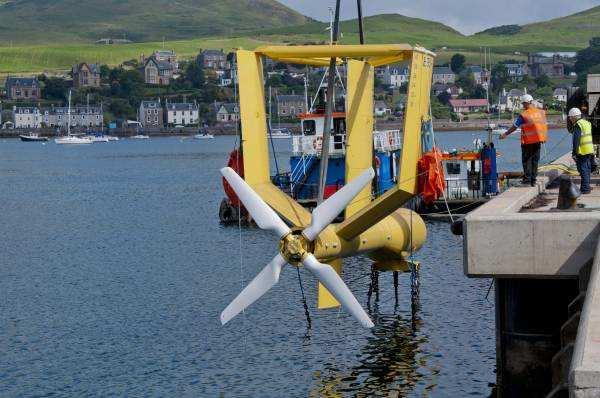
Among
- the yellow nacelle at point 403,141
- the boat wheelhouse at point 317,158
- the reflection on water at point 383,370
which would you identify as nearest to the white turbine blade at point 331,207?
the yellow nacelle at point 403,141

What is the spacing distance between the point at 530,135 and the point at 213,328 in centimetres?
1288

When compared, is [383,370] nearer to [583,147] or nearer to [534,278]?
[583,147]

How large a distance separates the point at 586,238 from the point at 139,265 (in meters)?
40.1

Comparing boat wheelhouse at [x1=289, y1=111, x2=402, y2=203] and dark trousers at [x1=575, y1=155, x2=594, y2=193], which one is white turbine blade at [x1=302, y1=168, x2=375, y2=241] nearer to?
dark trousers at [x1=575, y1=155, x2=594, y2=193]

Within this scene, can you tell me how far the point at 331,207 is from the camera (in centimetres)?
2600

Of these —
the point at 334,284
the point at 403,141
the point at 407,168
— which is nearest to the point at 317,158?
the point at 403,141

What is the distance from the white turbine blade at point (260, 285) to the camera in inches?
1046

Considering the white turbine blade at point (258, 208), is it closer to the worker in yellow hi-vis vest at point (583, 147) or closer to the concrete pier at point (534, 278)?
the concrete pier at point (534, 278)

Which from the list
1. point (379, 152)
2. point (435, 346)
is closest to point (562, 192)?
point (435, 346)

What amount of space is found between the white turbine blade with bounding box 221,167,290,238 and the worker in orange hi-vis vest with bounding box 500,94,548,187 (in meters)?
7.31

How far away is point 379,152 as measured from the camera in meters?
74.0

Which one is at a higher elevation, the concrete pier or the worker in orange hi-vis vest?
the worker in orange hi-vis vest

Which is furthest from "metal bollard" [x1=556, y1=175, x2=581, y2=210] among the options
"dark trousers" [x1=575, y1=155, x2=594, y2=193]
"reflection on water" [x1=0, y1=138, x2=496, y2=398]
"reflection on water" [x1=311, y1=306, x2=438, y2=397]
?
"reflection on water" [x1=311, y1=306, x2=438, y2=397]

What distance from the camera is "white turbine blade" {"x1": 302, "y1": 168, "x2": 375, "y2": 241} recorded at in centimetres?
2581
